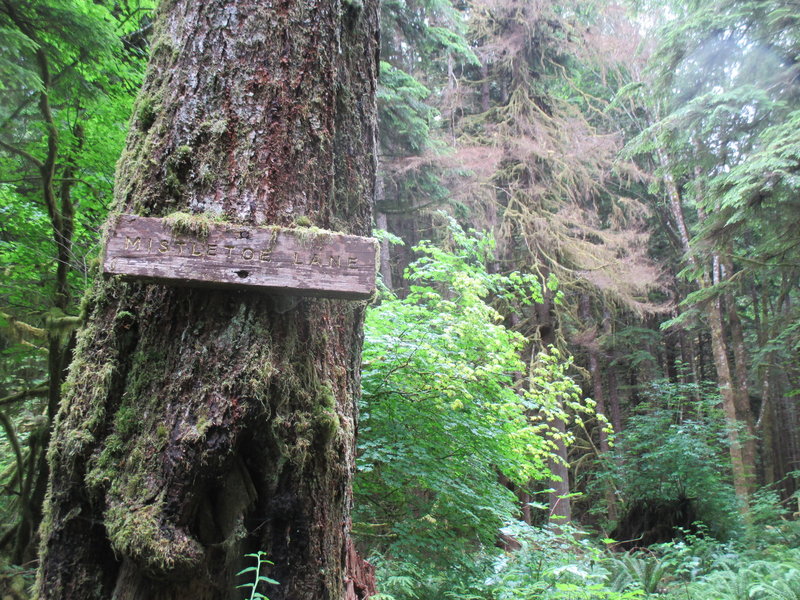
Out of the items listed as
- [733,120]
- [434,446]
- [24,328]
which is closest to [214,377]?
[434,446]

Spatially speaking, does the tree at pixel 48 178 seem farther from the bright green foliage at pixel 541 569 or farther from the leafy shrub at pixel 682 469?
the leafy shrub at pixel 682 469

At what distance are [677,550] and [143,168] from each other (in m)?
9.41

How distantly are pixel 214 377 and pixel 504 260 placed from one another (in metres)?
10.6

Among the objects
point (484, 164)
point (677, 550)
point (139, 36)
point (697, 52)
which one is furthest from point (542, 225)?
point (139, 36)

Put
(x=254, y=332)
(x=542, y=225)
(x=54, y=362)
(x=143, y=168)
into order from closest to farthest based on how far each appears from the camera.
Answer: (x=254, y=332) < (x=143, y=168) < (x=54, y=362) < (x=542, y=225)

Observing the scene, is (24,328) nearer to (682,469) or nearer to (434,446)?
(434,446)

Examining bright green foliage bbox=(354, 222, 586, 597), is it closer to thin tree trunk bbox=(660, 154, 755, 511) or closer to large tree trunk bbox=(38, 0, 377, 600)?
large tree trunk bbox=(38, 0, 377, 600)

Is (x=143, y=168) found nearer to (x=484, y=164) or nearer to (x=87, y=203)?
(x=87, y=203)

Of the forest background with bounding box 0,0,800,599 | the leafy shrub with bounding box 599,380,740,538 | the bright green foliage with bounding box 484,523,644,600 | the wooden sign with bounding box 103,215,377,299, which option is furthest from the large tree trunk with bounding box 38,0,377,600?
the leafy shrub with bounding box 599,380,740,538

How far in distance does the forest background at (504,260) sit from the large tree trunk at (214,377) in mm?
659

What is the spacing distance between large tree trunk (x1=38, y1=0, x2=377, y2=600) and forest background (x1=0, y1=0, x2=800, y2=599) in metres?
0.66

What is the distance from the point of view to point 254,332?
2.07 m

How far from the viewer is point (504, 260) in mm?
12109

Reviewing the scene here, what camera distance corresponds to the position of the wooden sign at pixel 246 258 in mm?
1916
